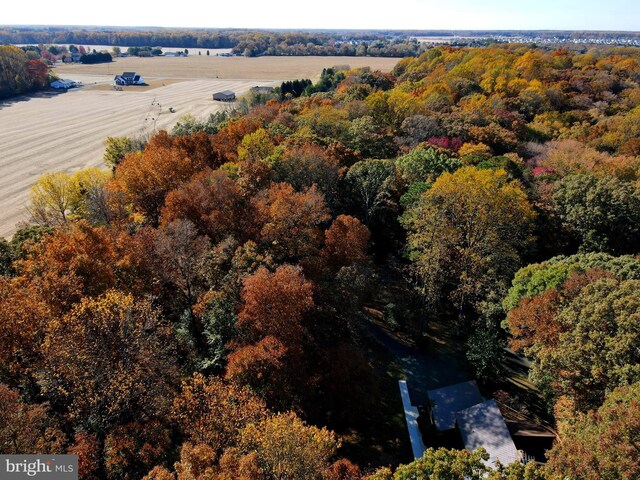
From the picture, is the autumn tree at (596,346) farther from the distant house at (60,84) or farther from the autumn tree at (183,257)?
the distant house at (60,84)

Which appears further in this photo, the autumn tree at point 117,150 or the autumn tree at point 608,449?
the autumn tree at point 117,150

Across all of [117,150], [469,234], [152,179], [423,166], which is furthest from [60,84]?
[469,234]

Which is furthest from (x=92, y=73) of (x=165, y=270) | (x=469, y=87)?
(x=165, y=270)

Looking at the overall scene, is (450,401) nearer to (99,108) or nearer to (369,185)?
(369,185)

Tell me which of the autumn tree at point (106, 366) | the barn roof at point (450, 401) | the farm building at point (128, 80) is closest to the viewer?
the autumn tree at point (106, 366)

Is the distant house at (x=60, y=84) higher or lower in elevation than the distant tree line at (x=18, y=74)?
lower

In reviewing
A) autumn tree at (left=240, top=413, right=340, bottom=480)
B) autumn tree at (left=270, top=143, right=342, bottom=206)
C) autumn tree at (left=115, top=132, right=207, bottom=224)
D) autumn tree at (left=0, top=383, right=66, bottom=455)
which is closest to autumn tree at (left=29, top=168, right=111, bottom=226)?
autumn tree at (left=115, top=132, right=207, bottom=224)

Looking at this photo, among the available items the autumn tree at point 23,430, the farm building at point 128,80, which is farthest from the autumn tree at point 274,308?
the farm building at point 128,80
